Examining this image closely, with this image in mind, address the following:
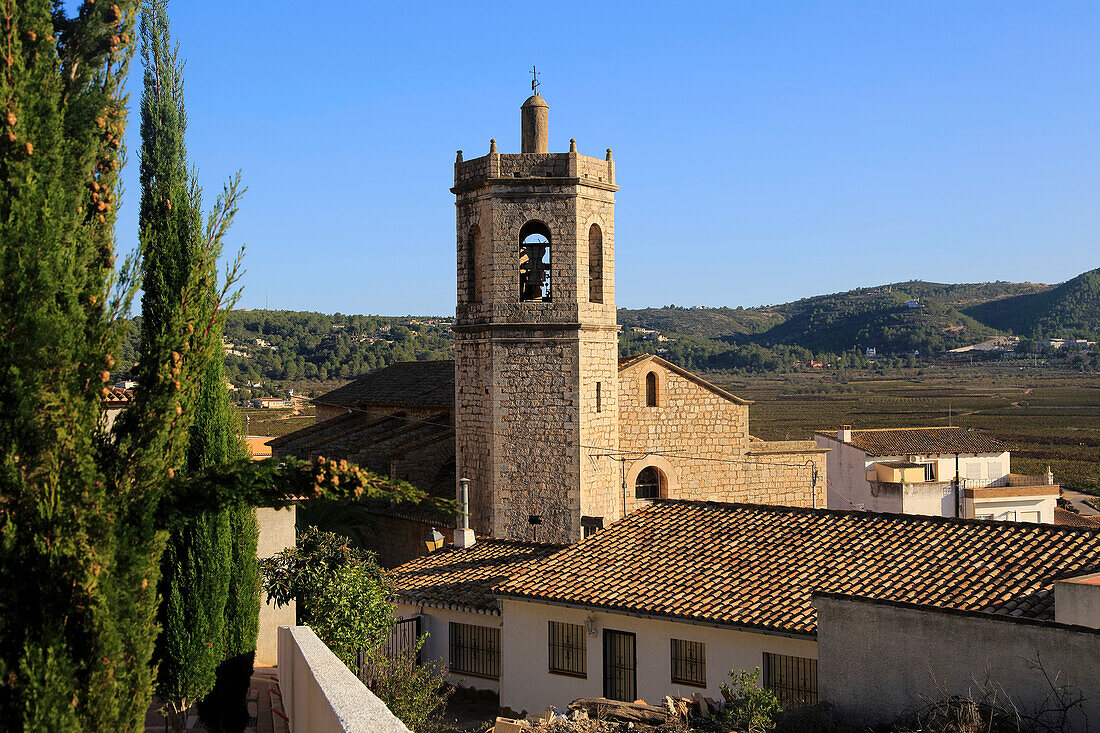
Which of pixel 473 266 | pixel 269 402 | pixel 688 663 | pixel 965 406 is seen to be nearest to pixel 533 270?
pixel 473 266

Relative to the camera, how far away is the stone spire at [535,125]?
18.9 metres

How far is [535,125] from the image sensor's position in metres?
19.0

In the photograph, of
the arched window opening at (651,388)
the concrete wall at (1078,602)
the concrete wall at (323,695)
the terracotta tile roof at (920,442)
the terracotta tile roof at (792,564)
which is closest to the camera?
the concrete wall at (323,695)

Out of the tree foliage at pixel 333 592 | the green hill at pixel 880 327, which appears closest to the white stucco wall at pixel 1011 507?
the tree foliage at pixel 333 592

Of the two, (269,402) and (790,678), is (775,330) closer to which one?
(269,402)

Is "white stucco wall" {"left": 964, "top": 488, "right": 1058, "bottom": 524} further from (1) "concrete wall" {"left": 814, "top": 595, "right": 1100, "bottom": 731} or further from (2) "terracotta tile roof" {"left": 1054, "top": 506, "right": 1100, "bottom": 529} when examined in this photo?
(1) "concrete wall" {"left": 814, "top": 595, "right": 1100, "bottom": 731}

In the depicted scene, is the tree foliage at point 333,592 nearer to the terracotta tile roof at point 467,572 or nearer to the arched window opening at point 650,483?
the terracotta tile roof at point 467,572

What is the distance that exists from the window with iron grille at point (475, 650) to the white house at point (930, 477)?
A: 15455 millimetres

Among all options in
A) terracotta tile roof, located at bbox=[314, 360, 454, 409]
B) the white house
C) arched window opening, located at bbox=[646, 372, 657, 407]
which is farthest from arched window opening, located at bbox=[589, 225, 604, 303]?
the white house

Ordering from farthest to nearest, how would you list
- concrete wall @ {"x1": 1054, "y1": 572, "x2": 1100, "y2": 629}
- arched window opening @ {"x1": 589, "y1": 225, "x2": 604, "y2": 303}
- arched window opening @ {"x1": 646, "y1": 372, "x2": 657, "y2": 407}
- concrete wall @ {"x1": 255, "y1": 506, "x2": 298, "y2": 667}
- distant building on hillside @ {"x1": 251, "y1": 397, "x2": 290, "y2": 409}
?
distant building on hillside @ {"x1": 251, "y1": 397, "x2": 290, "y2": 409} → arched window opening @ {"x1": 646, "y1": 372, "x2": 657, "y2": 407} → arched window opening @ {"x1": 589, "y1": 225, "x2": 604, "y2": 303} → concrete wall @ {"x1": 255, "y1": 506, "x2": 298, "y2": 667} → concrete wall @ {"x1": 1054, "y1": 572, "x2": 1100, "y2": 629}

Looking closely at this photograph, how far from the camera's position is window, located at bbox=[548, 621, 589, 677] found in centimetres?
1480

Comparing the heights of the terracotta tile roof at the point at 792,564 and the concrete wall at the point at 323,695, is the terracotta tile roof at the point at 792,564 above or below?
below

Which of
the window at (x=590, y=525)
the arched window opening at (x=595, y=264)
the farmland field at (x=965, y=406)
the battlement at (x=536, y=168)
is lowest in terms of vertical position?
the farmland field at (x=965, y=406)

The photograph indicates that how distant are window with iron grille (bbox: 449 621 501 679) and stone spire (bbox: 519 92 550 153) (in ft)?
28.9
